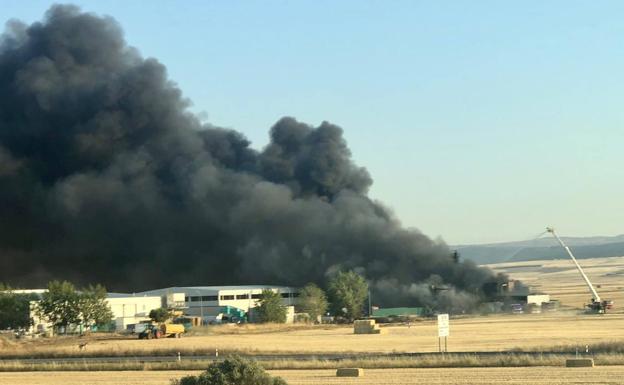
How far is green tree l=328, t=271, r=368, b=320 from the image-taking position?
113500 millimetres

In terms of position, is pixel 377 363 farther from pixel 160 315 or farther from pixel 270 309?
pixel 270 309

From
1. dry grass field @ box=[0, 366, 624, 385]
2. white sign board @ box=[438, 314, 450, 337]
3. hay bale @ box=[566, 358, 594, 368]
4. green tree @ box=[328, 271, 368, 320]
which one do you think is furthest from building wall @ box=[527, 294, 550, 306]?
dry grass field @ box=[0, 366, 624, 385]

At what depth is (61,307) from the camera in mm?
92750

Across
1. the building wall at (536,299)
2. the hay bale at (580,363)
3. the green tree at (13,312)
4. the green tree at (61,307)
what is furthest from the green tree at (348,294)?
the hay bale at (580,363)

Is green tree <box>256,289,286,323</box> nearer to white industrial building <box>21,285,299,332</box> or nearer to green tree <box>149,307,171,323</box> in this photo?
white industrial building <box>21,285,299,332</box>

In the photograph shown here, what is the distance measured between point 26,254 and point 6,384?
329 feet

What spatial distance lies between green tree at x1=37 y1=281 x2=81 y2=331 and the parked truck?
16.1 meters

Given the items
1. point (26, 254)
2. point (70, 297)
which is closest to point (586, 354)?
point (70, 297)

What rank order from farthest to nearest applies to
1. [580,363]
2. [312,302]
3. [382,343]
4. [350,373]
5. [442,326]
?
[312,302] < [382,343] < [442,326] < [580,363] < [350,373]

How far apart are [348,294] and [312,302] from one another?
4.63m

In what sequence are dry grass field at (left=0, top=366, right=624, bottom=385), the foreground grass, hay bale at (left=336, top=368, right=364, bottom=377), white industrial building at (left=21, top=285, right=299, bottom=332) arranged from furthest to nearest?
white industrial building at (left=21, top=285, right=299, bottom=332), the foreground grass, hay bale at (left=336, top=368, right=364, bottom=377), dry grass field at (left=0, top=366, right=624, bottom=385)

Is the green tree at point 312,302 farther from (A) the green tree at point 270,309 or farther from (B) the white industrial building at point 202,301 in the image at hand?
(A) the green tree at point 270,309

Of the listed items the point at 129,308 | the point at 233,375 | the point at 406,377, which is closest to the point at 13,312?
the point at 129,308

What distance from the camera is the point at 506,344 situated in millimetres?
55000
